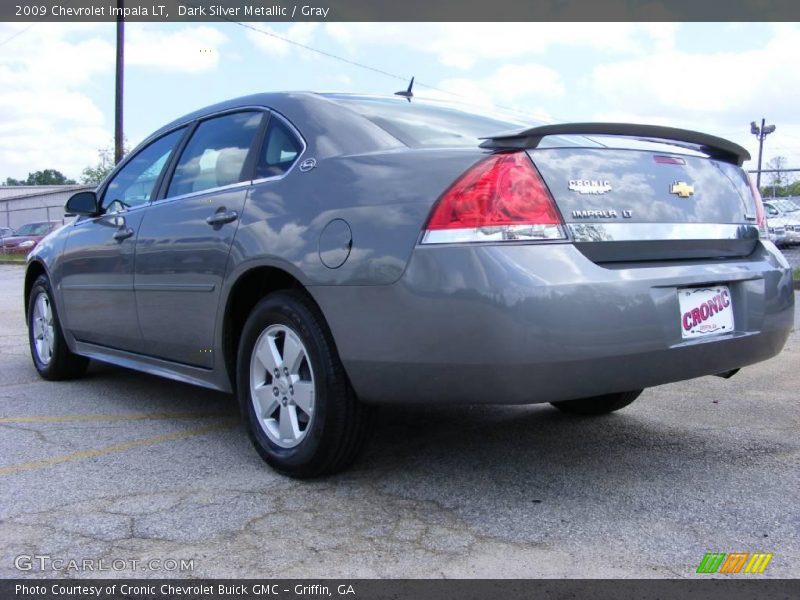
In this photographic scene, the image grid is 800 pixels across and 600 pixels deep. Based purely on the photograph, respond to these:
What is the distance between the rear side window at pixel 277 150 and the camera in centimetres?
348

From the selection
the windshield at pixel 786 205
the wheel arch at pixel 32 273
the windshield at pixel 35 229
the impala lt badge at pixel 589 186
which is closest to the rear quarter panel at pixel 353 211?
the impala lt badge at pixel 589 186

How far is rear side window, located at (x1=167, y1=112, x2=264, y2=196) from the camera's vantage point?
3.82 meters

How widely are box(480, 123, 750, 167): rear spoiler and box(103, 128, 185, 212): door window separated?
7.36 feet

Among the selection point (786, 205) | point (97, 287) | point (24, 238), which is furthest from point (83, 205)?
point (24, 238)

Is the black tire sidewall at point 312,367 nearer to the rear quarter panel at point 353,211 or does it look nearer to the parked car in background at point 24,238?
the rear quarter panel at point 353,211

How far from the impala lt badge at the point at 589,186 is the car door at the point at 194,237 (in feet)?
4.80

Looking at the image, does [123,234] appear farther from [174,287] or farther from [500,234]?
[500,234]

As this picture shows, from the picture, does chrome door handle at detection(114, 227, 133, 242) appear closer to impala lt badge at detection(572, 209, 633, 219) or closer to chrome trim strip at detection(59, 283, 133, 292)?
chrome trim strip at detection(59, 283, 133, 292)

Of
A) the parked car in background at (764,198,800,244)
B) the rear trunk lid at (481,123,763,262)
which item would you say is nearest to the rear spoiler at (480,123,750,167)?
the rear trunk lid at (481,123,763,262)

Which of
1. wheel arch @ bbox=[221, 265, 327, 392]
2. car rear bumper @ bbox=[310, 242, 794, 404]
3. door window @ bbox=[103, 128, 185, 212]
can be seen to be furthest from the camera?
door window @ bbox=[103, 128, 185, 212]

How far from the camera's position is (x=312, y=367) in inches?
123
